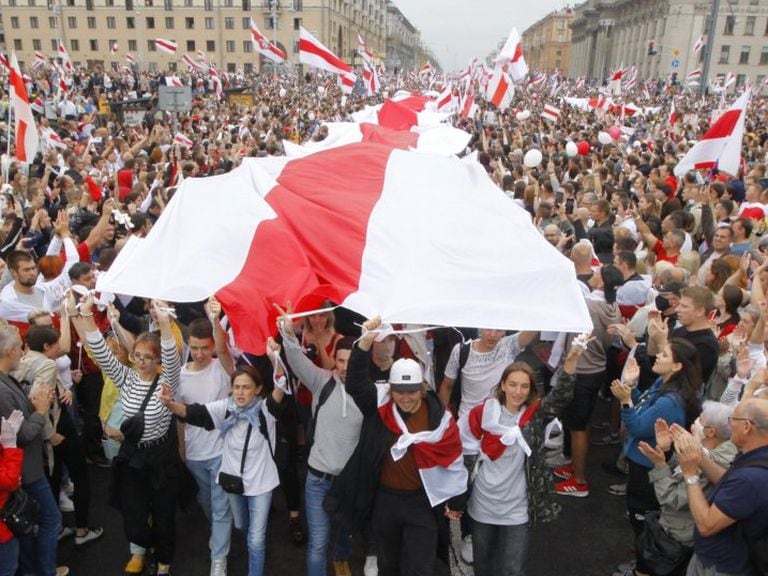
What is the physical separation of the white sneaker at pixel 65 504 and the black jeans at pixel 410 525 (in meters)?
2.45

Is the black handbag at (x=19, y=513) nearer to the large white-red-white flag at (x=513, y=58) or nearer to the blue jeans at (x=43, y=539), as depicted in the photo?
the blue jeans at (x=43, y=539)

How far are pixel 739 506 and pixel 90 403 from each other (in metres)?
4.55

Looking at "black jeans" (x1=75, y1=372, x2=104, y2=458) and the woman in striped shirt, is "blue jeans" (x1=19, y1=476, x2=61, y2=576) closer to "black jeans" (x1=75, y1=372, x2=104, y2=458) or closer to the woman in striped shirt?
the woman in striped shirt

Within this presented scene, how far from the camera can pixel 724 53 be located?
75.1 m

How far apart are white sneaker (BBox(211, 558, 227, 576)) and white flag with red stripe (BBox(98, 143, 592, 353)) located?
1458 millimetres

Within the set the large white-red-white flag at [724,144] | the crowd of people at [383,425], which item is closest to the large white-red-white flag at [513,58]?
the large white-red-white flag at [724,144]

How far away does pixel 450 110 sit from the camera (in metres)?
18.2

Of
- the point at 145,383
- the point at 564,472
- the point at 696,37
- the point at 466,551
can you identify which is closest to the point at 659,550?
the point at 466,551

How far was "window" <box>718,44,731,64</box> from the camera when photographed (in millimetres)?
74575

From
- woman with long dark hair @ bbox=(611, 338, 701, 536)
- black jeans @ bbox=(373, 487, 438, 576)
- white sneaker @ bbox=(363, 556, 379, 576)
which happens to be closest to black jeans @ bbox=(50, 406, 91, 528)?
white sneaker @ bbox=(363, 556, 379, 576)

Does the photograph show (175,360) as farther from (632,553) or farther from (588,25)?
(588,25)

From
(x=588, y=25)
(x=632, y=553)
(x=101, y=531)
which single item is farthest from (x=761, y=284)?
(x=588, y=25)

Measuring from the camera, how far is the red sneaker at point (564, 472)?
531cm

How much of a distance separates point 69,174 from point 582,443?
Result: 331 inches
